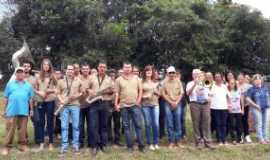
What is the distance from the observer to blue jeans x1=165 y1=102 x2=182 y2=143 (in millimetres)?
10039

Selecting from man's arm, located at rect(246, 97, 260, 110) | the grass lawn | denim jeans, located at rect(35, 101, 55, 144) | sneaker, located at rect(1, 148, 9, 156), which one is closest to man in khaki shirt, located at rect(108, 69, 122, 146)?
the grass lawn

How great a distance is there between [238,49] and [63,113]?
1967 centimetres

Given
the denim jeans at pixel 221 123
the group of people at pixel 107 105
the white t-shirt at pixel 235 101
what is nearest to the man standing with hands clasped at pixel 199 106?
the group of people at pixel 107 105

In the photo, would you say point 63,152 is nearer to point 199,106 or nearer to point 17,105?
point 17,105

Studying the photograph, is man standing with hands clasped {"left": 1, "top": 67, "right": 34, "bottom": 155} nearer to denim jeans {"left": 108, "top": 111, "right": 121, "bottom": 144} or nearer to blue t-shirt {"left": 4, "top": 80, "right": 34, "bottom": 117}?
blue t-shirt {"left": 4, "top": 80, "right": 34, "bottom": 117}

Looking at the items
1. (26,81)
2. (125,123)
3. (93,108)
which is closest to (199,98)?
(125,123)

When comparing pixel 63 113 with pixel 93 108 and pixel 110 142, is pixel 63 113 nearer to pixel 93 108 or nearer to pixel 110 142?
pixel 93 108

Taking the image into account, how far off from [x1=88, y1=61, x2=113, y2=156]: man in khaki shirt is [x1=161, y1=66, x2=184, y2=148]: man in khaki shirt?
4.82 feet

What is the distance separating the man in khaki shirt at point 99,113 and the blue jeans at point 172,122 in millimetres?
1509

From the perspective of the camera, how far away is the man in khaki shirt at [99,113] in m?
9.15

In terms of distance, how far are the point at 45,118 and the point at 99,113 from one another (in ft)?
4.36

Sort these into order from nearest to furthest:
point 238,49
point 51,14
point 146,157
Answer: point 146,157 → point 51,14 → point 238,49

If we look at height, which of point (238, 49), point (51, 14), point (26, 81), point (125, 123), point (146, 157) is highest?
point (51, 14)

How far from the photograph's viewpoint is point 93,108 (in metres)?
9.23
